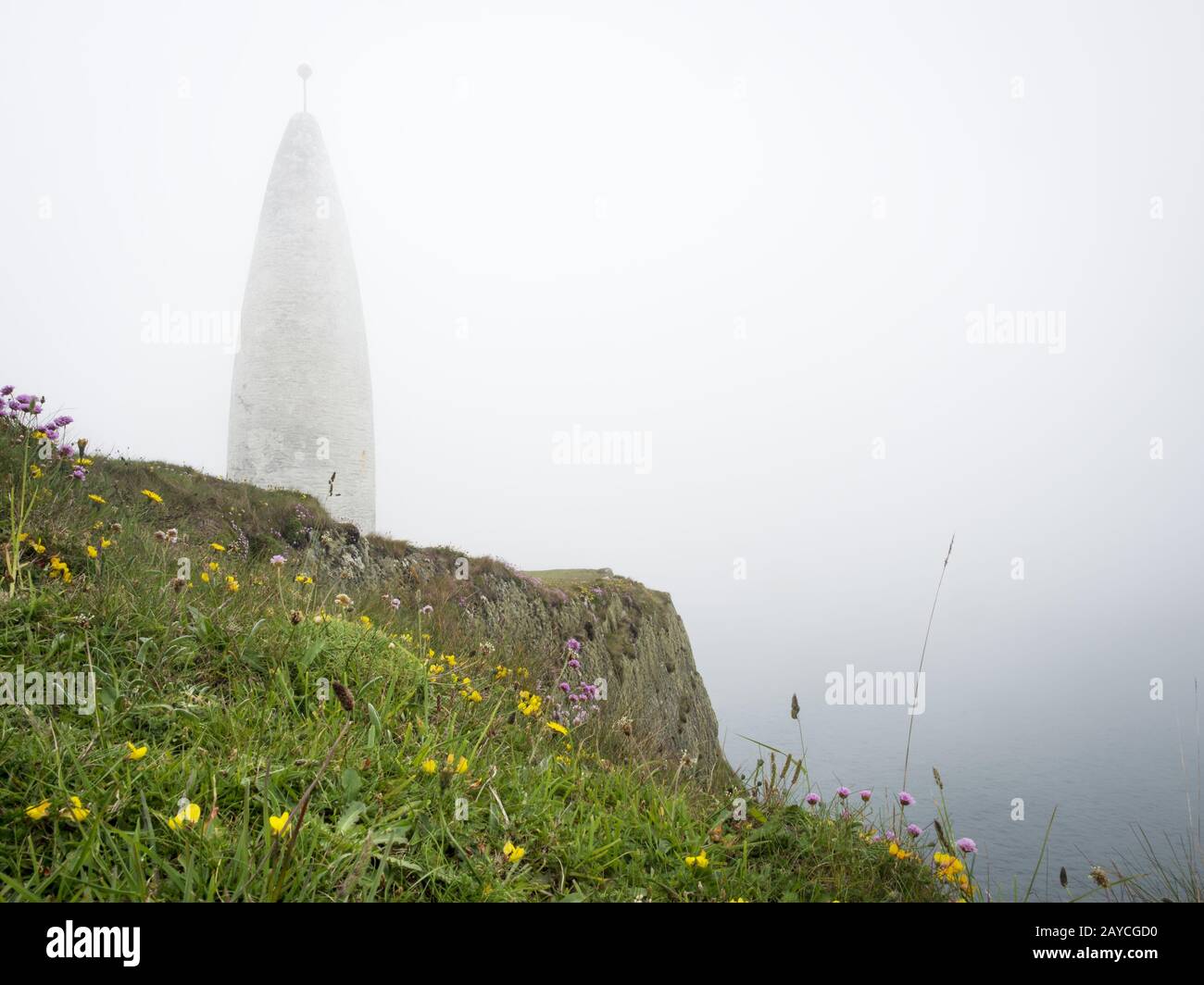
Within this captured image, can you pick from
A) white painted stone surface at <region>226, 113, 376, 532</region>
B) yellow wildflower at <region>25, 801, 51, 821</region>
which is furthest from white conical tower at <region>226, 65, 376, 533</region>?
yellow wildflower at <region>25, 801, 51, 821</region>

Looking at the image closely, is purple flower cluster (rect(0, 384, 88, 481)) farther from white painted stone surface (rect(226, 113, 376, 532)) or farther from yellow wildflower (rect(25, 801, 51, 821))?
white painted stone surface (rect(226, 113, 376, 532))

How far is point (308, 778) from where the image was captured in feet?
8.80

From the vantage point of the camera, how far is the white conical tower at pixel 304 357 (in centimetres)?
1947

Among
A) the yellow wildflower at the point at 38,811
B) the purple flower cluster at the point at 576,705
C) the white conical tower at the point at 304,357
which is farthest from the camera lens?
the white conical tower at the point at 304,357

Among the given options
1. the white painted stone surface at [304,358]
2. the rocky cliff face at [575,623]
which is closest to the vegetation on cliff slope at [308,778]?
the rocky cliff face at [575,623]

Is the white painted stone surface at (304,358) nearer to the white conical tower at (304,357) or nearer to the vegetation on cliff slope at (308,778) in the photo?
the white conical tower at (304,357)

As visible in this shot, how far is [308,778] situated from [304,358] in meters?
19.5

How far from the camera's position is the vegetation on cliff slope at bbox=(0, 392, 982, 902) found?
2174mm

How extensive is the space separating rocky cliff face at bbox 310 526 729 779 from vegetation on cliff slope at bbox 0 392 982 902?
777mm

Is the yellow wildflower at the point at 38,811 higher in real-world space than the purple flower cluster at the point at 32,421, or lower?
lower

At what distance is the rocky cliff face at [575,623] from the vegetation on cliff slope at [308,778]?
777 millimetres
